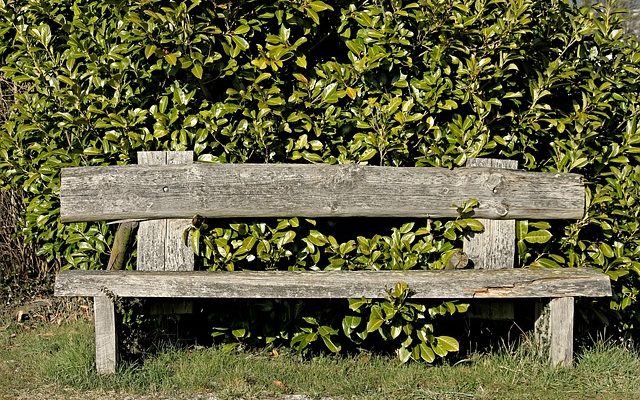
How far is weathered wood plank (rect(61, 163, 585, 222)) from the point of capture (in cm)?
486

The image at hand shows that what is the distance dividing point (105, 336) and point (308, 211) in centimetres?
131

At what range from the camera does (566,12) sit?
5488 millimetres

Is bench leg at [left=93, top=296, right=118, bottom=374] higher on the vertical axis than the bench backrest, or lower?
lower

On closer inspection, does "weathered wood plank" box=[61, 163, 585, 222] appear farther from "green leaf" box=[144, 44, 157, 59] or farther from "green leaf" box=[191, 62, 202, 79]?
"green leaf" box=[144, 44, 157, 59]

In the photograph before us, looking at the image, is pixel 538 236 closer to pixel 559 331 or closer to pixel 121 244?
pixel 559 331

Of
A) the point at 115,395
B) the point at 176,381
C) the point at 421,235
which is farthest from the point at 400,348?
the point at 115,395

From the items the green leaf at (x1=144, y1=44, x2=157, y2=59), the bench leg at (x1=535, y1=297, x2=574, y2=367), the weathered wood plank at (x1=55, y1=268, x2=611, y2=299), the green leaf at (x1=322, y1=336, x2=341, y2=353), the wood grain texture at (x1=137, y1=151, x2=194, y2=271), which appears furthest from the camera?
the green leaf at (x1=322, y1=336, x2=341, y2=353)

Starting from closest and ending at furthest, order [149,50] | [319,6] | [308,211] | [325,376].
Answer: [149,50] → [319,6] → [308,211] → [325,376]

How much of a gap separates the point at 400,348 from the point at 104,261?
194 cm

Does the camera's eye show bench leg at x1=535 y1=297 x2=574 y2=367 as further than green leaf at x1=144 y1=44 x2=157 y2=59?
Yes

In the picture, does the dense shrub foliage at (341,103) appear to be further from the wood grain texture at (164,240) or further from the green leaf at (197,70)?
the wood grain texture at (164,240)

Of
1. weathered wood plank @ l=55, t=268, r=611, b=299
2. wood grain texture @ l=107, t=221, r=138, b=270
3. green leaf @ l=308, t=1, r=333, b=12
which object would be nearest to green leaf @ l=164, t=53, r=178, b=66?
green leaf @ l=308, t=1, r=333, b=12

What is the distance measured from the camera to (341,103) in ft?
17.0

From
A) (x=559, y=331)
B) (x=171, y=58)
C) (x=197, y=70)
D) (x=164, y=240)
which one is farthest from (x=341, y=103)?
(x=559, y=331)
